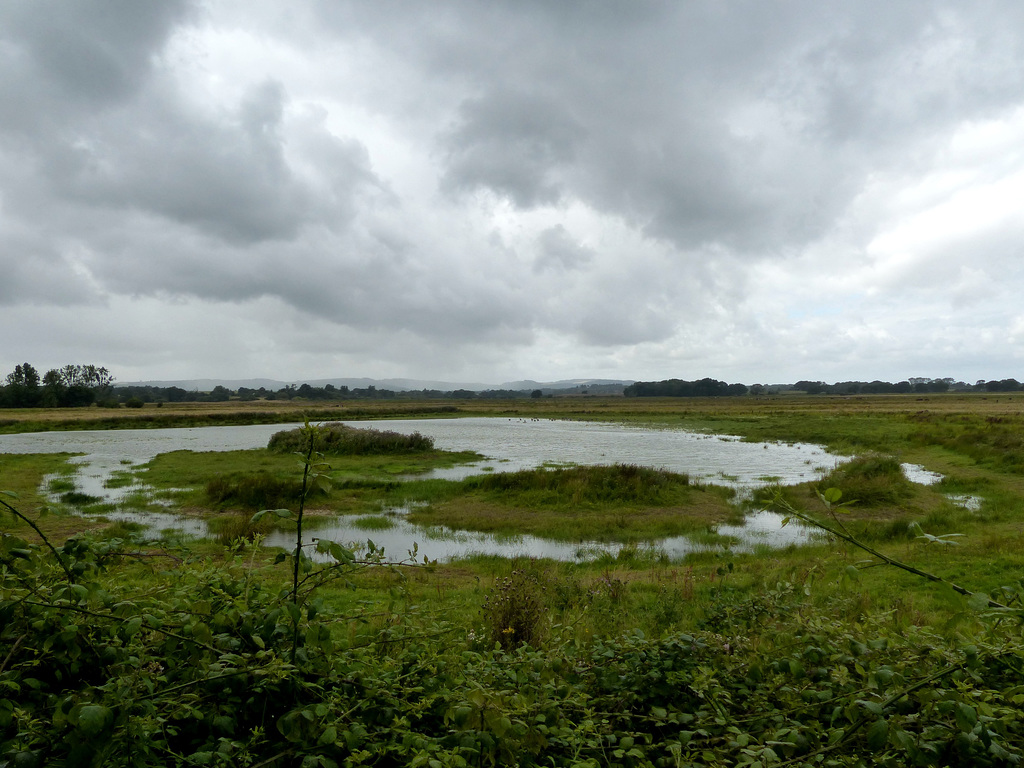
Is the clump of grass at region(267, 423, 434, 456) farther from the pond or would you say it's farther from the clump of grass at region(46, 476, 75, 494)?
the clump of grass at region(46, 476, 75, 494)

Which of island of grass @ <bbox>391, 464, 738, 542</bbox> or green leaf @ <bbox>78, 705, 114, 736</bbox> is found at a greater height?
green leaf @ <bbox>78, 705, 114, 736</bbox>

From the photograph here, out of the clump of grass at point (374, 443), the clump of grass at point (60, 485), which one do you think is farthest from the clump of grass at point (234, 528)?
the clump of grass at point (374, 443)

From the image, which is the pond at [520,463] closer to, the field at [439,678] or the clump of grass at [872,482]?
the clump of grass at [872,482]

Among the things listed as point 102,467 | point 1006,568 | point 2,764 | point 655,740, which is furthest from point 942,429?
point 102,467

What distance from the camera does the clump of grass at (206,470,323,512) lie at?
19.4 metres

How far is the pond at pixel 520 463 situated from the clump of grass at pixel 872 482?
2734 mm

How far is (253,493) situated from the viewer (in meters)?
20.2

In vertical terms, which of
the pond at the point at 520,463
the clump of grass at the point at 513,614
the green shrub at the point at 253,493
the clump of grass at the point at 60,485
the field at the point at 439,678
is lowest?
the pond at the point at 520,463

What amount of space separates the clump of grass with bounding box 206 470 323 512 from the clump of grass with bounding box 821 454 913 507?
757 inches

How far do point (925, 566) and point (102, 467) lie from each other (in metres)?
37.3

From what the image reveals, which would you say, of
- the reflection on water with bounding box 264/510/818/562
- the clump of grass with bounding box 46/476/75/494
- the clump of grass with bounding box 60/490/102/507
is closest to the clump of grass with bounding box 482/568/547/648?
the reflection on water with bounding box 264/510/818/562

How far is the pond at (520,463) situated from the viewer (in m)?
15.2

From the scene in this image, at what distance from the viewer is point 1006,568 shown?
31.2 feet

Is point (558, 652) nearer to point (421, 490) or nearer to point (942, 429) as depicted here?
point (421, 490)
